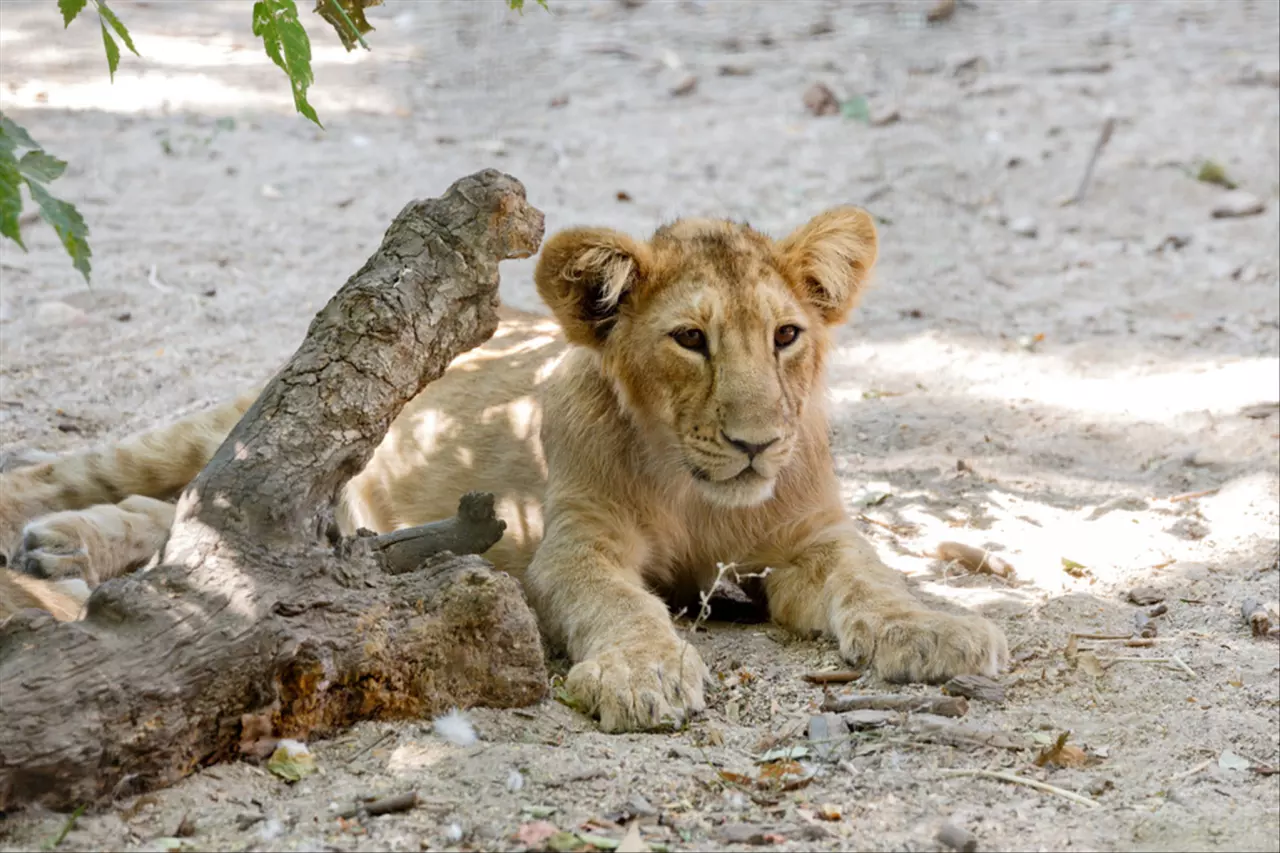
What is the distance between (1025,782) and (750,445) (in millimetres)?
1196

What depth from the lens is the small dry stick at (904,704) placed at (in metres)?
3.56

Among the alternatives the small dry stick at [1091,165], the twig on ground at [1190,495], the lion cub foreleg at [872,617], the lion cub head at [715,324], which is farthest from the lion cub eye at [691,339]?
the small dry stick at [1091,165]

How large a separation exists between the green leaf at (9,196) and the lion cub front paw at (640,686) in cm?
175

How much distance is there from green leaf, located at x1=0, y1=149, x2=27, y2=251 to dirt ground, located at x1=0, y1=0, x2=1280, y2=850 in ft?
3.50

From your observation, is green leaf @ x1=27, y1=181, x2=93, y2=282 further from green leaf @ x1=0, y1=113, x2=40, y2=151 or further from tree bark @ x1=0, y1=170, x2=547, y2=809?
tree bark @ x1=0, y1=170, x2=547, y2=809

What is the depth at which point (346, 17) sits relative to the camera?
9.69 ft

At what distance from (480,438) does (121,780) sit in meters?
2.56

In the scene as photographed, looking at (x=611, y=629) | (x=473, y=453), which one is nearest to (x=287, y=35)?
(x=611, y=629)

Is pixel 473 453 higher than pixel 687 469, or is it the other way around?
pixel 687 469

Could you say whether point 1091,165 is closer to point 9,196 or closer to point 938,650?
point 938,650

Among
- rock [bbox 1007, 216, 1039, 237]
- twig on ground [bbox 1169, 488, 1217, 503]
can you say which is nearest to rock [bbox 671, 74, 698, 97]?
rock [bbox 1007, 216, 1039, 237]

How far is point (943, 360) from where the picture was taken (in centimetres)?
719

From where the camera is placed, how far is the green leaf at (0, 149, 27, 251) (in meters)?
2.28

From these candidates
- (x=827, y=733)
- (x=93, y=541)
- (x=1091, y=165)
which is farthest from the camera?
(x=1091, y=165)
